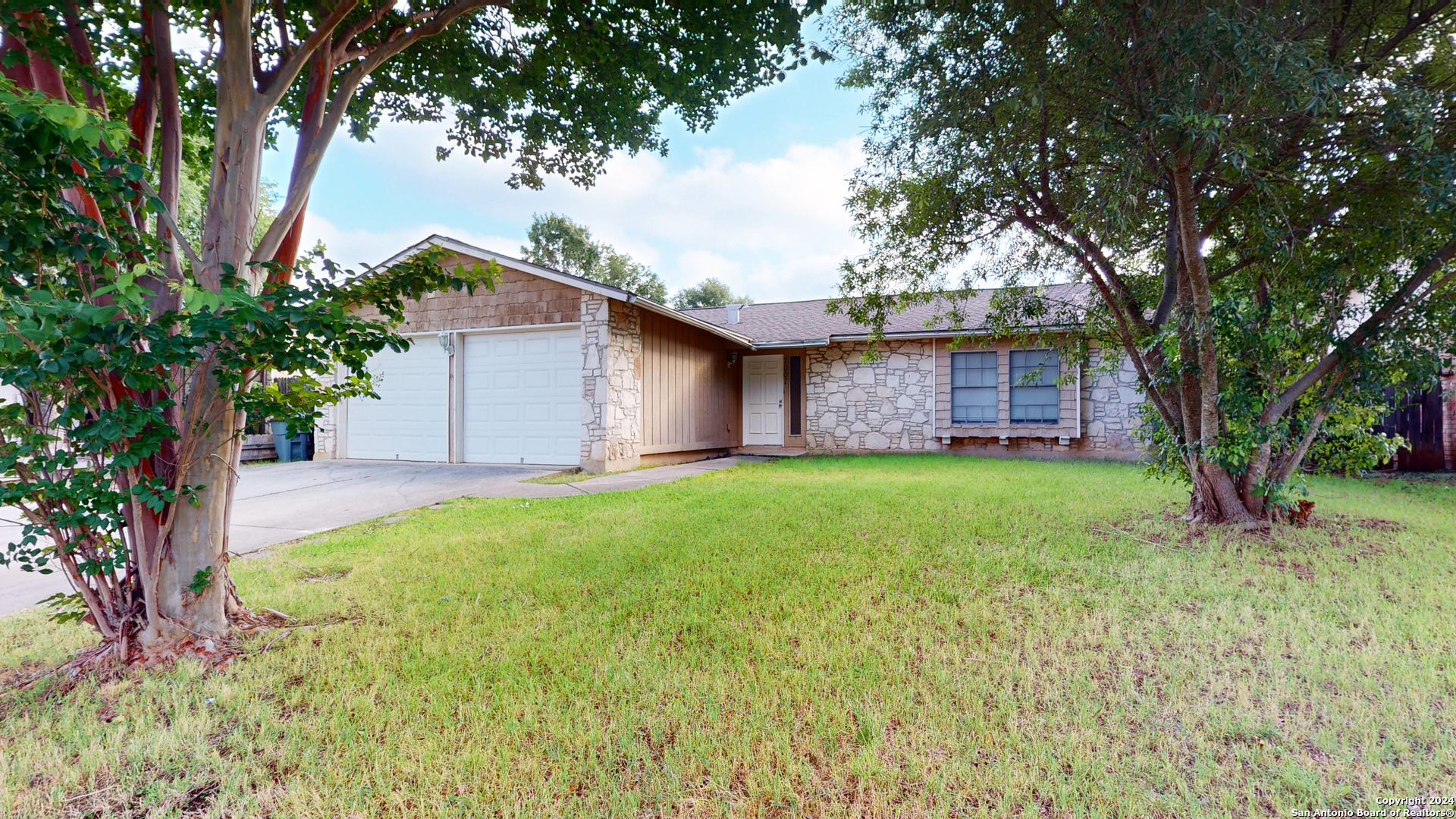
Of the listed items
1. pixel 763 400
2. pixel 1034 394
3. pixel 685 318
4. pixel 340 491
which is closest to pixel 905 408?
pixel 1034 394

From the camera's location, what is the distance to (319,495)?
620 centimetres

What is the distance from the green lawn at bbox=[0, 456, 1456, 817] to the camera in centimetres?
155

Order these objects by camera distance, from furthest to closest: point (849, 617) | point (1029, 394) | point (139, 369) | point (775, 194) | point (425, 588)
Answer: point (775, 194) → point (1029, 394) → point (425, 588) → point (849, 617) → point (139, 369)

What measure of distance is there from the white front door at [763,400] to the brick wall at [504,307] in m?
5.08

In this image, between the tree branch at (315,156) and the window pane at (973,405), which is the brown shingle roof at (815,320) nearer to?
the window pane at (973,405)

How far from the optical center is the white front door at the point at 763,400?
12375mm

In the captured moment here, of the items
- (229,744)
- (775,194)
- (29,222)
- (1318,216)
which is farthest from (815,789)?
(775,194)

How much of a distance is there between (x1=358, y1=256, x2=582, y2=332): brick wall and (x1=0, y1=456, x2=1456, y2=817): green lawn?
5.06 meters

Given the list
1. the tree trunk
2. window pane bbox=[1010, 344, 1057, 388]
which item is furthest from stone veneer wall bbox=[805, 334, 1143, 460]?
the tree trunk

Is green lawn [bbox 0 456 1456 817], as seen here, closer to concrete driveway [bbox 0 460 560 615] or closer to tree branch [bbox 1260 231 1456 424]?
concrete driveway [bbox 0 460 560 615]

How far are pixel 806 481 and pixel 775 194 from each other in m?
12.9

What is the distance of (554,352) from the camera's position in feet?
28.0

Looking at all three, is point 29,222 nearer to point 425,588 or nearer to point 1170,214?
point 425,588

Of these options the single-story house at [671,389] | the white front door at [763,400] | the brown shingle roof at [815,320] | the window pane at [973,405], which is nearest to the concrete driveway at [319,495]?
the single-story house at [671,389]
